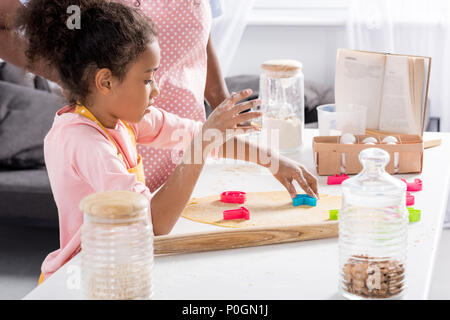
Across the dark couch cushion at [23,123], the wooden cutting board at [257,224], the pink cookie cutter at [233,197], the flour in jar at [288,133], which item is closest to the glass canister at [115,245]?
Answer: the wooden cutting board at [257,224]

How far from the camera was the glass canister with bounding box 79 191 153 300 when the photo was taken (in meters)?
0.90

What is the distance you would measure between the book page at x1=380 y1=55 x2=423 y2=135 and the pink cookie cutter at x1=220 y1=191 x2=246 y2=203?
558 millimetres

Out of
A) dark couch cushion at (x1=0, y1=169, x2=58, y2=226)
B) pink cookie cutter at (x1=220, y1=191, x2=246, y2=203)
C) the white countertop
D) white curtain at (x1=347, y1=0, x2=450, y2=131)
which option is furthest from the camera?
white curtain at (x1=347, y1=0, x2=450, y2=131)

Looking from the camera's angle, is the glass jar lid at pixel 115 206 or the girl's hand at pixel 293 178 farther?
the girl's hand at pixel 293 178

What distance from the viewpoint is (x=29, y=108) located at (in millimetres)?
3043

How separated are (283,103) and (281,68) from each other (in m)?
0.11

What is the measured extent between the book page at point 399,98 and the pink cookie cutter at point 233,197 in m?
0.56

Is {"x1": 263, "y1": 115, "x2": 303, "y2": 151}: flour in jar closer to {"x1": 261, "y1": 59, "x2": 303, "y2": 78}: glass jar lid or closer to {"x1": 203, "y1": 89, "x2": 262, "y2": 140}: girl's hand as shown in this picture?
{"x1": 261, "y1": 59, "x2": 303, "y2": 78}: glass jar lid

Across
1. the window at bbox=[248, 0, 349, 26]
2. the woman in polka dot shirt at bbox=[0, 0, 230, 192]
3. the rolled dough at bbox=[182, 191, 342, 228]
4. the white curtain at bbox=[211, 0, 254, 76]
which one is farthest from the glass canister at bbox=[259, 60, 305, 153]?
the window at bbox=[248, 0, 349, 26]

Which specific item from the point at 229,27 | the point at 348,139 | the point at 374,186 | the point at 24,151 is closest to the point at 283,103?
the point at 348,139

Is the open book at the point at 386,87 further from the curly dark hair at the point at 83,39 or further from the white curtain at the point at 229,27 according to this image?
the white curtain at the point at 229,27

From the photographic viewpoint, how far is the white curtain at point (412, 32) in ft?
11.5

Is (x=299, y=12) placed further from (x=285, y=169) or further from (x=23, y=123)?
(x=285, y=169)

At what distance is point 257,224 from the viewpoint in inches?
50.9
